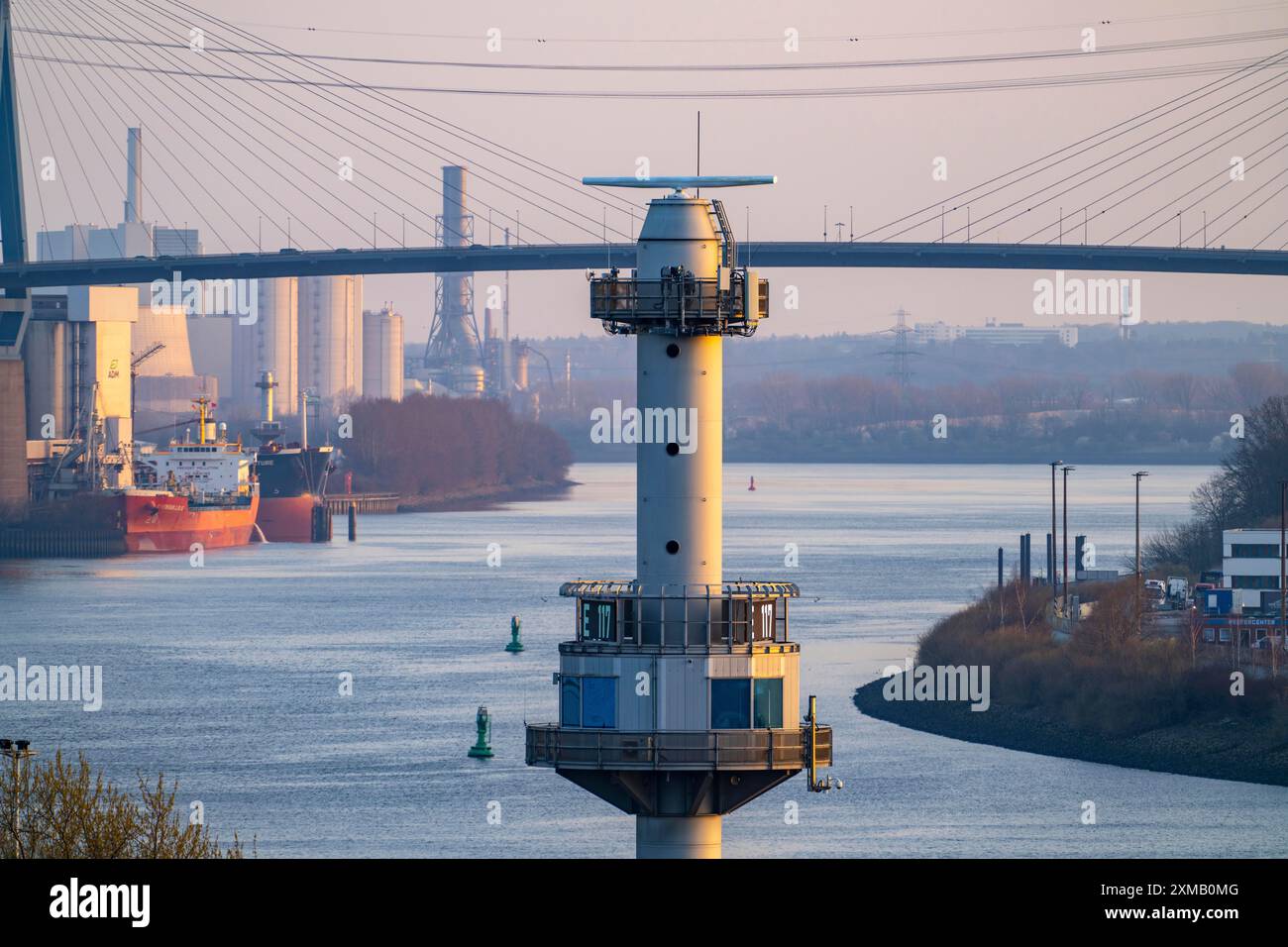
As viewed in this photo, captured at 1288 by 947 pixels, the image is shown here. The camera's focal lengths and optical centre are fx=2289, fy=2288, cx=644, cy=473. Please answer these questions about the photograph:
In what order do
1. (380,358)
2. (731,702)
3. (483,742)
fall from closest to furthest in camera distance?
(731,702) → (483,742) → (380,358)

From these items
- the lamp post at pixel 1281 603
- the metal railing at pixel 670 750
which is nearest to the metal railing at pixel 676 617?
the metal railing at pixel 670 750

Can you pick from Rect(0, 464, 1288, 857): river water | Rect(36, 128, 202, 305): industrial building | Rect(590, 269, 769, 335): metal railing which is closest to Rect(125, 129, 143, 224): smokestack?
Rect(36, 128, 202, 305): industrial building

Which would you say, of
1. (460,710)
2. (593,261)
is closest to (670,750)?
(460,710)

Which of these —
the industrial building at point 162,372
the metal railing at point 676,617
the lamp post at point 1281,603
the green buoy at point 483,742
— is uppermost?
the industrial building at point 162,372

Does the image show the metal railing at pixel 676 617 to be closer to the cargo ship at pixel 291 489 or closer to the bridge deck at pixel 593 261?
the bridge deck at pixel 593 261

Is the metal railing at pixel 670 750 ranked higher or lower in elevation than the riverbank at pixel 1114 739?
higher

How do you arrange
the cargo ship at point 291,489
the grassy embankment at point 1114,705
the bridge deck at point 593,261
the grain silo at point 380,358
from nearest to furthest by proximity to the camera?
the grassy embankment at point 1114,705 → the bridge deck at point 593,261 → the cargo ship at point 291,489 → the grain silo at point 380,358

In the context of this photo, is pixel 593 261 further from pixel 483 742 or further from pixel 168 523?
pixel 483 742
